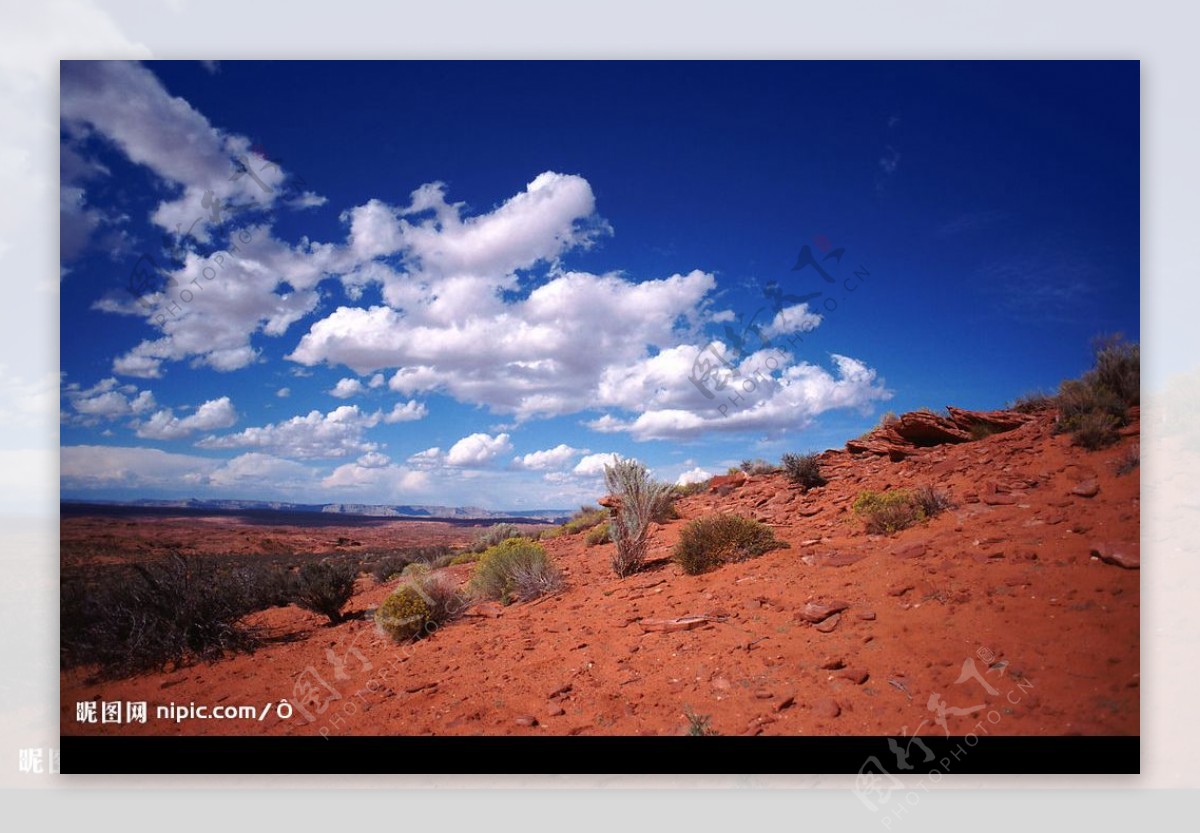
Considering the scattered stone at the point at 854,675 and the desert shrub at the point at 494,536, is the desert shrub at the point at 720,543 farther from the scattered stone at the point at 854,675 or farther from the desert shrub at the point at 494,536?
the desert shrub at the point at 494,536

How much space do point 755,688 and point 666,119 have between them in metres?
4.89

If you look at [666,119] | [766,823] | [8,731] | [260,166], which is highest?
[666,119]

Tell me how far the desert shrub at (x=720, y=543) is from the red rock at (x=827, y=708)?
6.52 ft

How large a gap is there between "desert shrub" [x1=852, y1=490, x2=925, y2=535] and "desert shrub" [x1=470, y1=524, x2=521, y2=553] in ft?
16.8

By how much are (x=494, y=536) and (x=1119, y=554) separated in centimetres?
759

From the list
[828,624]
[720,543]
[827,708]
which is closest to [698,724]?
[827,708]

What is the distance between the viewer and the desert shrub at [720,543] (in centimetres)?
607

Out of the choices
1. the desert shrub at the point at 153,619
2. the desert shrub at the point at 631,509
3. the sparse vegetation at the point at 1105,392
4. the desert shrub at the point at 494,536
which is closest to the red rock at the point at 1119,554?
the sparse vegetation at the point at 1105,392

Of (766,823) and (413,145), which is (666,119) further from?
(766,823)

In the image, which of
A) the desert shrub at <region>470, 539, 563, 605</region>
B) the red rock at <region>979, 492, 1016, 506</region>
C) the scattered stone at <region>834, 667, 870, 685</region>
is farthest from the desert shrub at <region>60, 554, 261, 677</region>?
the red rock at <region>979, 492, 1016, 506</region>

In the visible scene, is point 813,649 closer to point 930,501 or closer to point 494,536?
point 930,501

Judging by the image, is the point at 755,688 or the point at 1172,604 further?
the point at 1172,604

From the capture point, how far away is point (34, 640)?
5.25 meters

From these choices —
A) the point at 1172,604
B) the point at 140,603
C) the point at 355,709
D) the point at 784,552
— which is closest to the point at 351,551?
the point at 140,603
